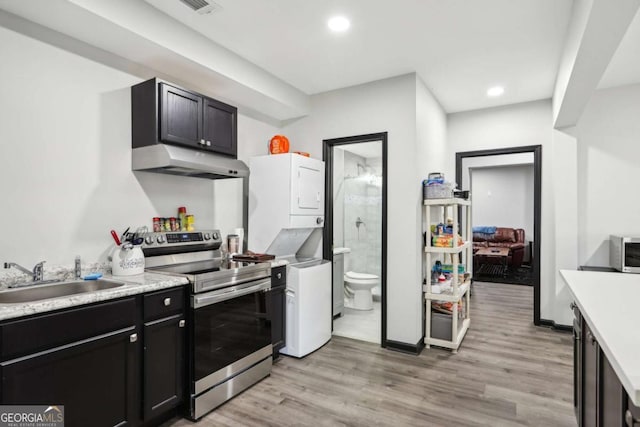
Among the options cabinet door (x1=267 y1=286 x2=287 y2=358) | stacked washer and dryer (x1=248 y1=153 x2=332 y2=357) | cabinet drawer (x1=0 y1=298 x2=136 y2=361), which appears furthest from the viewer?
stacked washer and dryer (x1=248 y1=153 x2=332 y2=357)

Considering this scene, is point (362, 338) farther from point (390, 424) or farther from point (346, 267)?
point (390, 424)

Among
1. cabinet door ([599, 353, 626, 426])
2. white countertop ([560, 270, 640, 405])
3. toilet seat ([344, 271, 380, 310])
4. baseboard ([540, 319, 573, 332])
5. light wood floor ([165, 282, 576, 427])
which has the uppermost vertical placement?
white countertop ([560, 270, 640, 405])

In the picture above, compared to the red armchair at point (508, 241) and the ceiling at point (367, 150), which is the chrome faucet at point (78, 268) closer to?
the ceiling at point (367, 150)

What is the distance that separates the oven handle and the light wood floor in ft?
2.43

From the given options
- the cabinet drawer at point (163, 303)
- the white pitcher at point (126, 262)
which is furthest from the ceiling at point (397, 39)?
the cabinet drawer at point (163, 303)

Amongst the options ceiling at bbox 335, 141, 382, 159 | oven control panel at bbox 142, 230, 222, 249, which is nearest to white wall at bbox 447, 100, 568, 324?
ceiling at bbox 335, 141, 382, 159

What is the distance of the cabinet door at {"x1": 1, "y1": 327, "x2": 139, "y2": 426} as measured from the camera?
1535mm

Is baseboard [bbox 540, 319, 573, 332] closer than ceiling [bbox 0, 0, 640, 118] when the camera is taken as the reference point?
No

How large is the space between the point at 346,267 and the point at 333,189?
1279 mm

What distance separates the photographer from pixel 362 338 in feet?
12.2

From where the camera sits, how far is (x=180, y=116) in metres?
2.58

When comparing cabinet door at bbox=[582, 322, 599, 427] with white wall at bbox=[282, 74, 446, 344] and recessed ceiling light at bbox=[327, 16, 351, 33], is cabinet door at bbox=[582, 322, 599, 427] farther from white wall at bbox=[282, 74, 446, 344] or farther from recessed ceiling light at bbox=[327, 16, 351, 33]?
recessed ceiling light at bbox=[327, 16, 351, 33]

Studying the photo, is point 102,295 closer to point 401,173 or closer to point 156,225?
point 156,225

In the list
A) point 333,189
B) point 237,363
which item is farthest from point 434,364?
point 333,189
